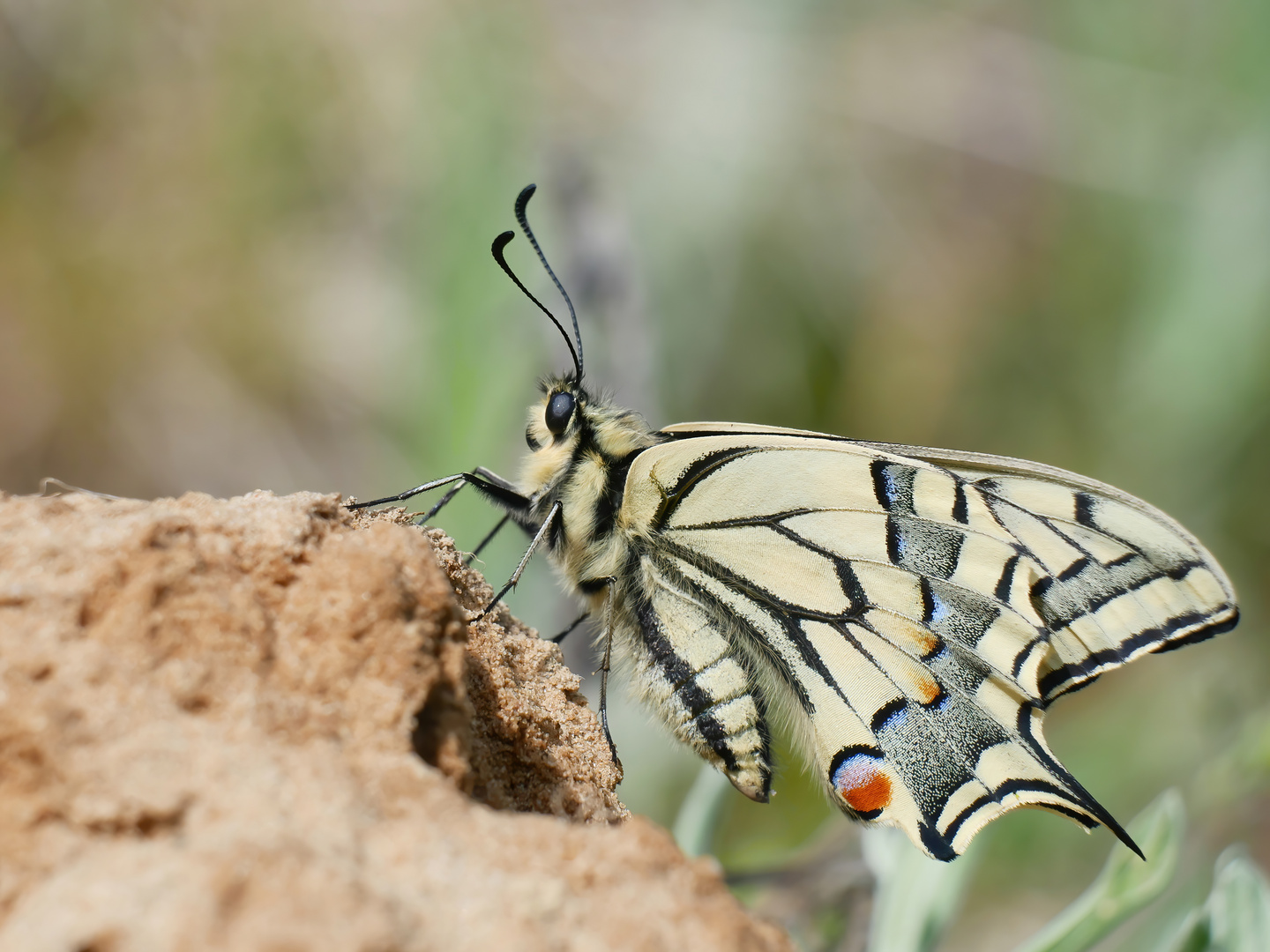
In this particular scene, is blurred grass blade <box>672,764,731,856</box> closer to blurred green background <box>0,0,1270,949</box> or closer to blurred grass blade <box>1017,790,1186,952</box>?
blurred grass blade <box>1017,790,1186,952</box>

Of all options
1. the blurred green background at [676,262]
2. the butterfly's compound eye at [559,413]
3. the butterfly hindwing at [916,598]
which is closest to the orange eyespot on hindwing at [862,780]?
the butterfly hindwing at [916,598]

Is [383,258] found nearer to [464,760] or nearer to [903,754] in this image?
[903,754]

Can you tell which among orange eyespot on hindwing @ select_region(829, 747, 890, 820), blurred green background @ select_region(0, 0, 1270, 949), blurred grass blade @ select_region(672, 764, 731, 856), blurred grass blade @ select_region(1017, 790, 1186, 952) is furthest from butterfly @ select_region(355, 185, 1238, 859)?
blurred green background @ select_region(0, 0, 1270, 949)

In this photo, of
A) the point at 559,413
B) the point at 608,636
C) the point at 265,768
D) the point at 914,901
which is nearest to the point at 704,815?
the point at 914,901

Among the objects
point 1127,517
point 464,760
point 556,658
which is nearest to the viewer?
point 464,760

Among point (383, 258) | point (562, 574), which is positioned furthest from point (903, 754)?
point (383, 258)

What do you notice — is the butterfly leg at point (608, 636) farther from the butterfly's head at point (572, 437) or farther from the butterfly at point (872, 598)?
the butterfly's head at point (572, 437)

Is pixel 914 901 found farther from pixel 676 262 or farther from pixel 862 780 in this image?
pixel 676 262
